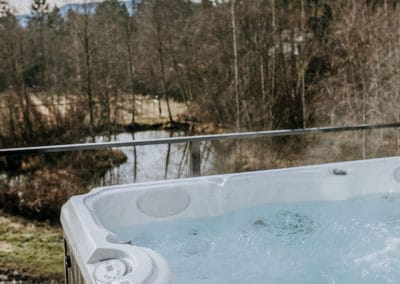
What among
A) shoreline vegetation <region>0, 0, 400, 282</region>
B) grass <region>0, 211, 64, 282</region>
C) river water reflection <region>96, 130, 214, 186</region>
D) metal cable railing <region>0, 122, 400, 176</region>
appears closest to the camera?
metal cable railing <region>0, 122, 400, 176</region>

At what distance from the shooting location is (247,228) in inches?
75.2

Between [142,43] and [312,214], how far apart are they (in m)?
4.03

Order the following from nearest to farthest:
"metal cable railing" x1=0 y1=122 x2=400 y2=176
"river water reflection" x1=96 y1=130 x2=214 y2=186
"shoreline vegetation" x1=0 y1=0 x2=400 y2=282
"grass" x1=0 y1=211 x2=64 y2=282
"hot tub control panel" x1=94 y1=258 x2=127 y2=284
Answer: "hot tub control panel" x1=94 y1=258 x2=127 y2=284, "metal cable railing" x1=0 y1=122 x2=400 y2=176, "grass" x1=0 y1=211 x2=64 y2=282, "shoreline vegetation" x1=0 y1=0 x2=400 y2=282, "river water reflection" x1=96 y1=130 x2=214 y2=186

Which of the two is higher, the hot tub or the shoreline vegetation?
the shoreline vegetation

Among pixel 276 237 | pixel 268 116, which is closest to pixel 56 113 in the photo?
pixel 268 116

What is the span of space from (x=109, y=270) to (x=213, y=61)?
5069 millimetres

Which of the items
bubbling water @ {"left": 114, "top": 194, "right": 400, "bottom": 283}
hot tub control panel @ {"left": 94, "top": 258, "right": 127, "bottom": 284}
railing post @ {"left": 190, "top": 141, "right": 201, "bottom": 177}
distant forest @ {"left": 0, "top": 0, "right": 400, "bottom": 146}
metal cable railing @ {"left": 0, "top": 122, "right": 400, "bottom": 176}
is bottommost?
bubbling water @ {"left": 114, "top": 194, "right": 400, "bottom": 283}

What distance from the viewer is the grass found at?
331cm

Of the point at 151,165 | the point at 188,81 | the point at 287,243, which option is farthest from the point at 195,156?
the point at 188,81

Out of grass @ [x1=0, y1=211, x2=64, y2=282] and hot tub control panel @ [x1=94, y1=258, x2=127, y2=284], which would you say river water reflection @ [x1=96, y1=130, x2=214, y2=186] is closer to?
grass @ [x1=0, y1=211, x2=64, y2=282]

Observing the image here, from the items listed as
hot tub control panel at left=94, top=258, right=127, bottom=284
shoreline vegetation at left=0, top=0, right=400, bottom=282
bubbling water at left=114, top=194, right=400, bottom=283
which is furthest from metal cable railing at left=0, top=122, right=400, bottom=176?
shoreline vegetation at left=0, top=0, right=400, bottom=282

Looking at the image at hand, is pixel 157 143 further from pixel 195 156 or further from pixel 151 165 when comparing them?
pixel 151 165

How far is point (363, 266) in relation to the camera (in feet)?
5.15

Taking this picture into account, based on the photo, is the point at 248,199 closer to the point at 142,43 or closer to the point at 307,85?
the point at 142,43
